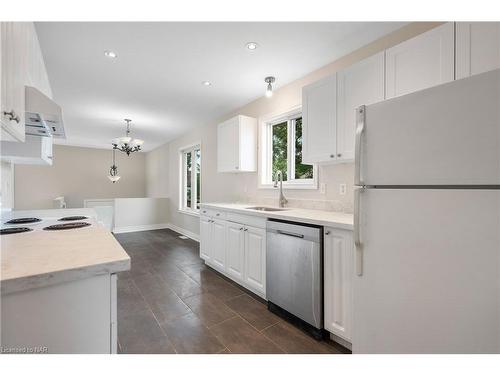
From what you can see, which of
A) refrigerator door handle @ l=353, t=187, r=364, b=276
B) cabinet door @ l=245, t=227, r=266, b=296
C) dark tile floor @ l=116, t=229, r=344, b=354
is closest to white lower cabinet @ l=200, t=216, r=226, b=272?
dark tile floor @ l=116, t=229, r=344, b=354

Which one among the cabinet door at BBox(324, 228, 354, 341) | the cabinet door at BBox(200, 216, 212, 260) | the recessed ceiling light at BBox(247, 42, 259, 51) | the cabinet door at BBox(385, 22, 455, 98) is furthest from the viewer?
the cabinet door at BBox(200, 216, 212, 260)

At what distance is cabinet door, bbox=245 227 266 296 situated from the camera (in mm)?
2277

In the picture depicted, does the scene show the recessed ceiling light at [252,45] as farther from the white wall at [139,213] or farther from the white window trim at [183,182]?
the white wall at [139,213]

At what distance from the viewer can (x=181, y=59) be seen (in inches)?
89.8

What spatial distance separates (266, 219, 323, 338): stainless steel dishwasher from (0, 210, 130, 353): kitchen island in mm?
1313

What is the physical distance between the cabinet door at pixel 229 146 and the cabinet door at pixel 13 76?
223 cm

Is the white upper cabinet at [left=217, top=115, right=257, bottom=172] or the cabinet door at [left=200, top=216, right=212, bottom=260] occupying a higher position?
the white upper cabinet at [left=217, top=115, right=257, bottom=172]

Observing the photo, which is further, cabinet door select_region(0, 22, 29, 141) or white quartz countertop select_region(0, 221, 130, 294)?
cabinet door select_region(0, 22, 29, 141)

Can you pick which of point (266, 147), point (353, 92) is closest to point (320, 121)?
point (353, 92)

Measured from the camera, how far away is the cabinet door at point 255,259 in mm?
2277

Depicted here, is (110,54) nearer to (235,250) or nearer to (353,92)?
(353,92)

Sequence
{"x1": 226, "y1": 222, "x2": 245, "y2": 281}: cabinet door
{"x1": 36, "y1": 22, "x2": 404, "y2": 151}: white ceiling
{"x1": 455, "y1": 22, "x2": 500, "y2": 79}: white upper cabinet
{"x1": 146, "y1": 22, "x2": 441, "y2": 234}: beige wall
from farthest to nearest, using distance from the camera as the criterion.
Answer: {"x1": 226, "y1": 222, "x2": 245, "y2": 281}: cabinet door → {"x1": 146, "y1": 22, "x2": 441, "y2": 234}: beige wall → {"x1": 36, "y1": 22, "x2": 404, "y2": 151}: white ceiling → {"x1": 455, "y1": 22, "x2": 500, "y2": 79}: white upper cabinet

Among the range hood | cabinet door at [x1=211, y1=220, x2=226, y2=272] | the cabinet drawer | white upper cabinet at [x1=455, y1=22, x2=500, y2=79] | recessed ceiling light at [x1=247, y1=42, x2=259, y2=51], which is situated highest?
recessed ceiling light at [x1=247, y1=42, x2=259, y2=51]

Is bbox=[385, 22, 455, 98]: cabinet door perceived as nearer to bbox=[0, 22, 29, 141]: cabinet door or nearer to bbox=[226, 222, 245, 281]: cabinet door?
bbox=[226, 222, 245, 281]: cabinet door
